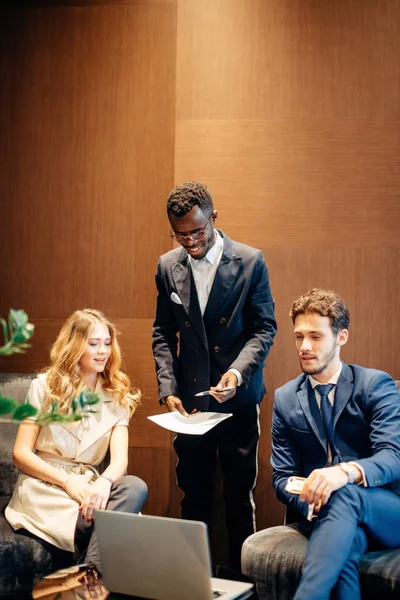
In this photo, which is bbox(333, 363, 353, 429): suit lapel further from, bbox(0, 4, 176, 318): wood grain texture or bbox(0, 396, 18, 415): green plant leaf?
bbox(0, 396, 18, 415): green plant leaf

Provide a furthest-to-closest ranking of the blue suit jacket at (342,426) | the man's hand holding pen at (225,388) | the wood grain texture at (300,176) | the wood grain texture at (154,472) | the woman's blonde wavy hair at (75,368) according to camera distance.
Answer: the wood grain texture at (154,472) → the wood grain texture at (300,176) → the woman's blonde wavy hair at (75,368) → the man's hand holding pen at (225,388) → the blue suit jacket at (342,426)

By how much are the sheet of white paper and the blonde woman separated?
25 centimetres

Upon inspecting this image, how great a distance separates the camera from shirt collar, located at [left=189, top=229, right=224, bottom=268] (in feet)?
10.4

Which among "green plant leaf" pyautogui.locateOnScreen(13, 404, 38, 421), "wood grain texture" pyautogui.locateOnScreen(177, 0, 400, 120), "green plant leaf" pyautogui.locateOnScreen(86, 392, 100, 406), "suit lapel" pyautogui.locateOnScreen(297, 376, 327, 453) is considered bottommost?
"suit lapel" pyautogui.locateOnScreen(297, 376, 327, 453)

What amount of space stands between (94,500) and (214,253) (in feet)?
3.60

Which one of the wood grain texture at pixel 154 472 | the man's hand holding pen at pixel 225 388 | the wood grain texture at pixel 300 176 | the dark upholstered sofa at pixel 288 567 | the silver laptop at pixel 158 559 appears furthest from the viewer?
the wood grain texture at pixel 154 472

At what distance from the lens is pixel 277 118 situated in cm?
377

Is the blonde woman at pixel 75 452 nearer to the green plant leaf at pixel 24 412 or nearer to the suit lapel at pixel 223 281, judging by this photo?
the suit lapel at pixel 223 281

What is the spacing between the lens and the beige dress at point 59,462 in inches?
110

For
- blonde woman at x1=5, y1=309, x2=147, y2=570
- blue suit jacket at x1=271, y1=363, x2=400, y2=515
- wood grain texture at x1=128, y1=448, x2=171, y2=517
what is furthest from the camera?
wood grain texture at x1=128, y1=448, x2=171, y2=517

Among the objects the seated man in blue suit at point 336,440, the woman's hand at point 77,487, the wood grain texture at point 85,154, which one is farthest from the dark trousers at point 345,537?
the wood grain texture at point 85,154

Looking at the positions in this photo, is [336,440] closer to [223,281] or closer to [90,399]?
[223,281]

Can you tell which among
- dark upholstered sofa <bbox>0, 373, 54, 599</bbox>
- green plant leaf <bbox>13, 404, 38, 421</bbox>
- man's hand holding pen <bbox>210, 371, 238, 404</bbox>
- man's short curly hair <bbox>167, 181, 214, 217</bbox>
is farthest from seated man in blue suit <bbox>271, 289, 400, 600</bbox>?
green plant leaf <bbox>13, 404, 38, 421</bbox>

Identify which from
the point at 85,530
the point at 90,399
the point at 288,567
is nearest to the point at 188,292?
the point at 85,530
